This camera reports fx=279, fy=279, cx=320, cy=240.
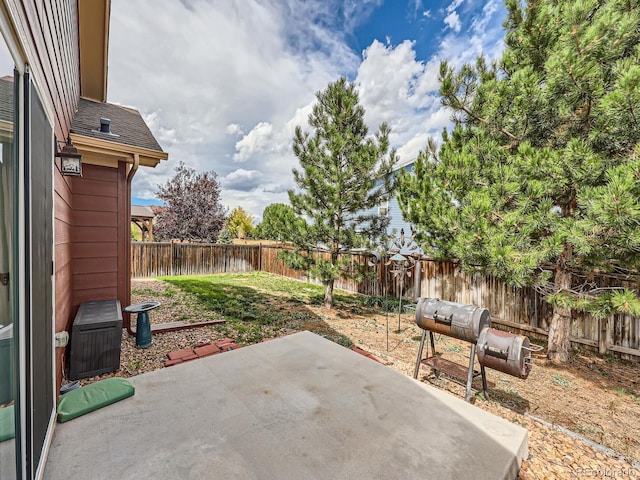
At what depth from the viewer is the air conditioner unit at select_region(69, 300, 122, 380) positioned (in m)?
3.15

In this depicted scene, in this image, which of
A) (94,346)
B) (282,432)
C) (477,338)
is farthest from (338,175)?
(282,432)

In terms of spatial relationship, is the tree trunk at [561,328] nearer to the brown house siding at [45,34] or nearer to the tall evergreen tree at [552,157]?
the tall evergreen tree at [552,157]

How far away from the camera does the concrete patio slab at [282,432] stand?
1.61 meters

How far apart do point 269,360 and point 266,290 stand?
242 inches

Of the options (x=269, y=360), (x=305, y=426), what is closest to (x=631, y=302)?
(x=305, y=426)

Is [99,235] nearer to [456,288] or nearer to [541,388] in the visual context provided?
[541,388]

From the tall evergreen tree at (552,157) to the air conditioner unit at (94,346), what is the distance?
475 cm

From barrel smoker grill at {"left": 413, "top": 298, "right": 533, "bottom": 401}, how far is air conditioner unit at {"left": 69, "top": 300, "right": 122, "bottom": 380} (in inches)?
143

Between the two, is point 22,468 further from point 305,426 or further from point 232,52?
point 232,52

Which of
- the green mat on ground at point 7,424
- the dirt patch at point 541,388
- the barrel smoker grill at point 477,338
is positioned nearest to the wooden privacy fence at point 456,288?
the dirt patch at point 541,388

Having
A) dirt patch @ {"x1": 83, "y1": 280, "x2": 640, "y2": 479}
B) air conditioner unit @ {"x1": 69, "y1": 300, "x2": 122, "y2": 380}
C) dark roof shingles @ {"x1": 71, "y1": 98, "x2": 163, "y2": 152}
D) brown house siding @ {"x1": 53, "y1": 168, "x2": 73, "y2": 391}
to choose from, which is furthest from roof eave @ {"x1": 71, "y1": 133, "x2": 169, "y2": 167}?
dirt patch @ {"x1": 83, "y1": 280, "x2": 640, "y2": 479}

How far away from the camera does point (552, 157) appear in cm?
348

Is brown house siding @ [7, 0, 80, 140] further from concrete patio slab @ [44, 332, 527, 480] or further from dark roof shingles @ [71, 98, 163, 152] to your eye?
concrete patio slab @ [44, 332, 527, 480]

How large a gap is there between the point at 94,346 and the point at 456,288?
21.5 ft
